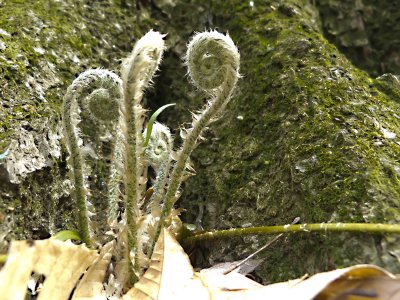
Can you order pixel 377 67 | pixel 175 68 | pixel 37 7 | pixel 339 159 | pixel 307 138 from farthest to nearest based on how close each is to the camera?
1. pixel 377 67
2. pixel 175 68
3. pixel 37 7
4. pixel 307 138
5. pixel 339 159

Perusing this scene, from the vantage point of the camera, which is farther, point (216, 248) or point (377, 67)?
point (377, 67)

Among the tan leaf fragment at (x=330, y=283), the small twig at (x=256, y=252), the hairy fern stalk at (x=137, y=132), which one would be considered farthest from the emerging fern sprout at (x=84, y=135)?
the tan leaf fragment at (x=330, y=283)

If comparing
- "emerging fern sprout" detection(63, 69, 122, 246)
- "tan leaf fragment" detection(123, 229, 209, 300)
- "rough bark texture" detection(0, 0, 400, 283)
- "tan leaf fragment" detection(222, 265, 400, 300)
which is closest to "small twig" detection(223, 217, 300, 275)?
"rough bark texture" detection(0, 0, 400, 283)

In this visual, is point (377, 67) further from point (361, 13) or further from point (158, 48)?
point (158, 48)

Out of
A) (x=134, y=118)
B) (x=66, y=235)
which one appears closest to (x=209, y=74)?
(x=134, y=118)

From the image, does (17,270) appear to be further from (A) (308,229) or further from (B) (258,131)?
(B) (258,131)

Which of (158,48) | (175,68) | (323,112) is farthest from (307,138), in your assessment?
(175,68)

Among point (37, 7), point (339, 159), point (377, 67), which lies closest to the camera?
point (339, 159)
